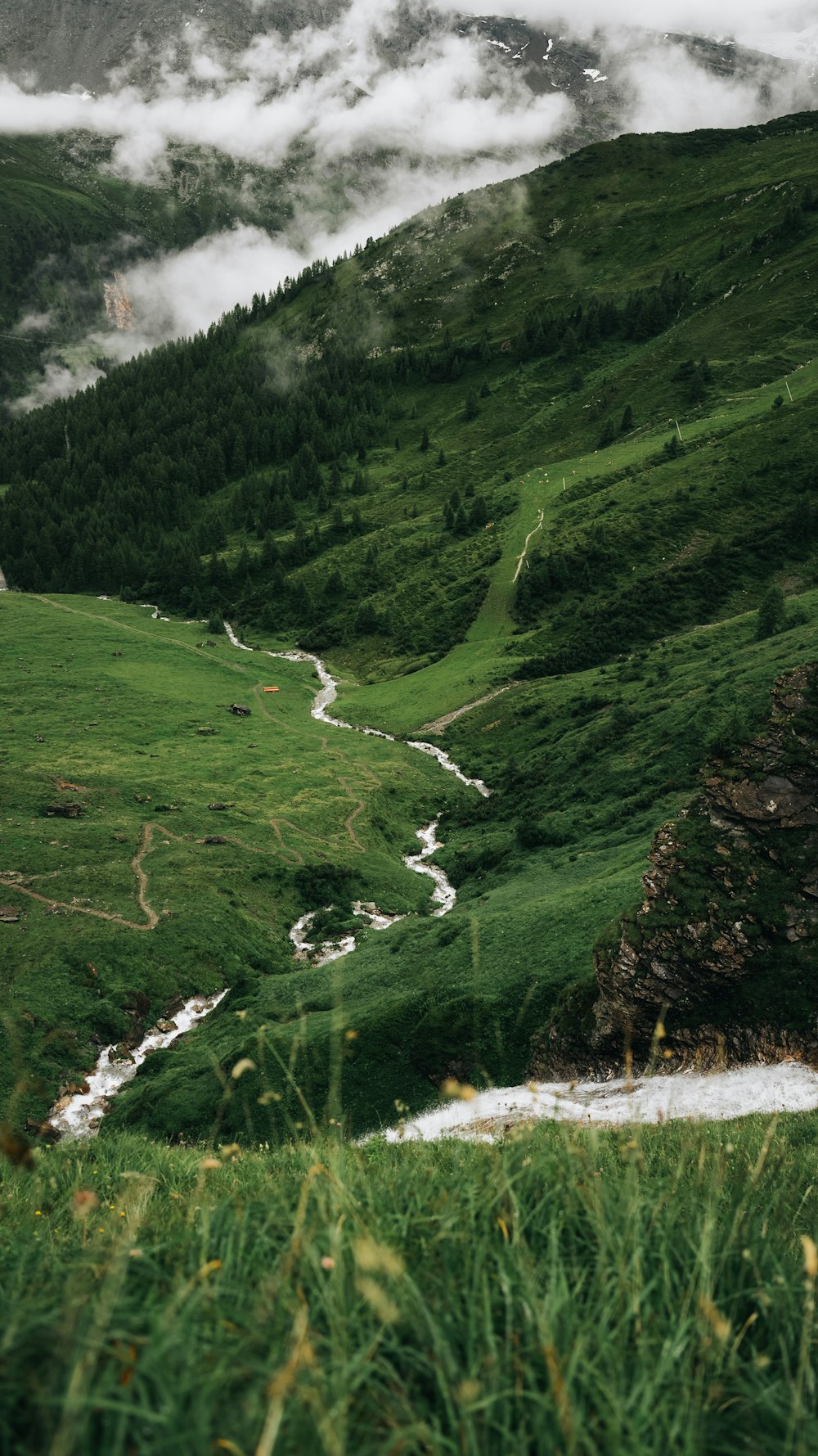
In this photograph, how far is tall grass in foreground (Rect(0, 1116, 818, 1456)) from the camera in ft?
7.50

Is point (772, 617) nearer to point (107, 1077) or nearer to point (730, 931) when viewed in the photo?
point (730, 931)

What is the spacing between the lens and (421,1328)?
288cm

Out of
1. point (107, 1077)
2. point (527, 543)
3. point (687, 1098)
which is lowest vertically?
point (107, 1077)

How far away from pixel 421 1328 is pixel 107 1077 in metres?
35.5

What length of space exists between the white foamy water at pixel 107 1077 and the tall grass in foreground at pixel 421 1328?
27359mm

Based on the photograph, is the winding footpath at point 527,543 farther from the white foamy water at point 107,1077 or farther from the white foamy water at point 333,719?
the white foamy water at point 107,1077

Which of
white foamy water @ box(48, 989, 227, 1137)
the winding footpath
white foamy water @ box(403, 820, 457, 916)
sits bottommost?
white foamy water @ box(403, 820, 457, 916)

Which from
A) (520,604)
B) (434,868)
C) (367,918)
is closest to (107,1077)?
(367,918)

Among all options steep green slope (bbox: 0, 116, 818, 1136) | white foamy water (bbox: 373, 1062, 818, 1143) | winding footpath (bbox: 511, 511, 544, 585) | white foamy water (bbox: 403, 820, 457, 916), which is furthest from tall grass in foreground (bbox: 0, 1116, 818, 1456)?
winding footpath (bbox: 511, 511, 544, 585)

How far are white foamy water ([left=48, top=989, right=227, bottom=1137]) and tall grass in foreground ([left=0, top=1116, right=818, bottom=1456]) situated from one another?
2736cm

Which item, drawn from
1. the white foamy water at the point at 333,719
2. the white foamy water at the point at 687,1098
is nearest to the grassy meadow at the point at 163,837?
the white foamy water at the point at 333,719

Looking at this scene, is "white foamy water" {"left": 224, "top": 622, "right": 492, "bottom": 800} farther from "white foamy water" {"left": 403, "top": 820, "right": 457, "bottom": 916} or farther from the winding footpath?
the winding footpath

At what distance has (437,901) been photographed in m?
51.7

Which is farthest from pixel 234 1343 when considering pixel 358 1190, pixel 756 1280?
A: pixel 756 1280
